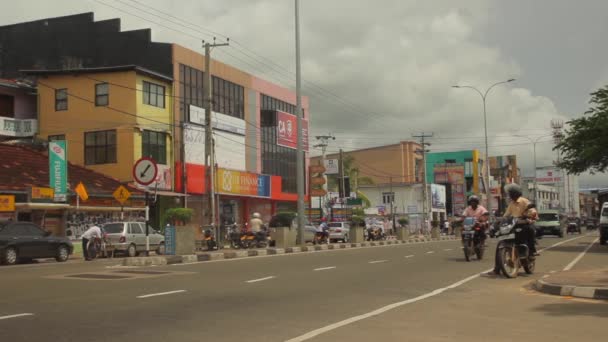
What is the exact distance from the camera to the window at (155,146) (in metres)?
40.4

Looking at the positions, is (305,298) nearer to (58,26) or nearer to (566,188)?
(58,26)

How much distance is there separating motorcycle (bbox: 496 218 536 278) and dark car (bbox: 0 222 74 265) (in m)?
17.4

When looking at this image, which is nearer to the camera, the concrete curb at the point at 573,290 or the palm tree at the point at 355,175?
the concrete curb at the point at 573,290

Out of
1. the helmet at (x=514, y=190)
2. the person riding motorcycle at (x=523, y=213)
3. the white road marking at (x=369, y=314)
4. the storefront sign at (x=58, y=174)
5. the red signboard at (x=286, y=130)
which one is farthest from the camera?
the red signboard at (x=286, y=130)

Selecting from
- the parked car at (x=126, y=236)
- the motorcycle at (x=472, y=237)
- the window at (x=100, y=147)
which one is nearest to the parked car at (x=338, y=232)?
the window at (x=100, y=147)

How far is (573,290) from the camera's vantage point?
36.3 ft

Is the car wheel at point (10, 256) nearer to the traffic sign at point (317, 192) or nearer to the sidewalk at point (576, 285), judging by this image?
the sidewalk at point (576, 285)

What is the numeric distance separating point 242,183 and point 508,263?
35.3m

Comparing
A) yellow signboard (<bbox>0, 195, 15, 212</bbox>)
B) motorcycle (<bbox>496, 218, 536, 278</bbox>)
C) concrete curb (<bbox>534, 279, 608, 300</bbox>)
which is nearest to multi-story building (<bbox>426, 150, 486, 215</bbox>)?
yellow signboard (<bbox>0, 195, 15, 212</bbox>)

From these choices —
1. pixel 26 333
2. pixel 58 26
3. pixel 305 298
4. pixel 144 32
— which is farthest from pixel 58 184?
pixel 26 333

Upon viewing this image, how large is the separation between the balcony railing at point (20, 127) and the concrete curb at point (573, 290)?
121 ft

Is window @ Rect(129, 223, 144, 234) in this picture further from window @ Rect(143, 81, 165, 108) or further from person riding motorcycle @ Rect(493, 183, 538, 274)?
person riding motorcycle @ Rect(493, 183, 538, 274)

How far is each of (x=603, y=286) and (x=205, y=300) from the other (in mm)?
6474

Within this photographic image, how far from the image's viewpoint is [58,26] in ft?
159
